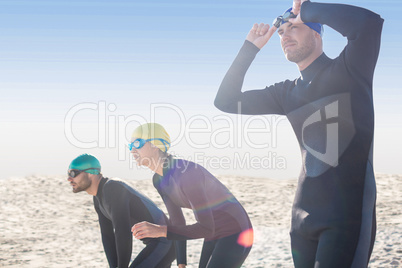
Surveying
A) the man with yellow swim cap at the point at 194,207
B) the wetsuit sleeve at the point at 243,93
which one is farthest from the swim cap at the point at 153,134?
the wetsuit sleeve at the point at 243,93

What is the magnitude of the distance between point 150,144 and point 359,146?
244 centimetres

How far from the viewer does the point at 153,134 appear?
4.73m

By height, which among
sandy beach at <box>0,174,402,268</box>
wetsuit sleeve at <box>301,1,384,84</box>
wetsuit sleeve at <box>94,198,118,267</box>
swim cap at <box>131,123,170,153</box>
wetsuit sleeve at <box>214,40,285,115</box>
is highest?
wetsuit sleeve at <box>301,1,384,84</box>

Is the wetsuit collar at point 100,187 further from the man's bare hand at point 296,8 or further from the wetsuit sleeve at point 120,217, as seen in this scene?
the man's bare hand at point 296,8

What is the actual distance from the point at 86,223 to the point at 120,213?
1059 centimetres

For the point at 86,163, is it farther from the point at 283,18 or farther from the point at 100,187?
the point at 283,18

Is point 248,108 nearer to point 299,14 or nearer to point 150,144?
point 299,14

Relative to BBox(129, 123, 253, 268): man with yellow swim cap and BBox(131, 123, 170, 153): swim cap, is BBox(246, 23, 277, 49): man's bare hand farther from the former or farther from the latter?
BBox(131, 123, 170, 153): swim cap

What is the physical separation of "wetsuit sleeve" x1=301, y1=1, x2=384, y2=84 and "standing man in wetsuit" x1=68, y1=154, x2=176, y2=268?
3049mm

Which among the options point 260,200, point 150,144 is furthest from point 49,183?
point 150,144

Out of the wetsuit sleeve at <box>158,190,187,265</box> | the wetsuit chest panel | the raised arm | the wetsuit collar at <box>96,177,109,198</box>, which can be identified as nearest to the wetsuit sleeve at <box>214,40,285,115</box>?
the raised arm

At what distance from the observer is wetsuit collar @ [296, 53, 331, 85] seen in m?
3.18

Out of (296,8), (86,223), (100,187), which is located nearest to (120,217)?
(100,187)

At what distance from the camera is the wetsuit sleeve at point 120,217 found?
15.8ft
